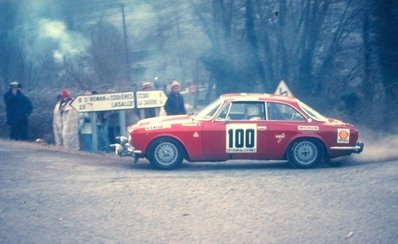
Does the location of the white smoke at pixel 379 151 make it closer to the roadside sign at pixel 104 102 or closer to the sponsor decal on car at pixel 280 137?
the sponsor decal on car at pixel 280 137

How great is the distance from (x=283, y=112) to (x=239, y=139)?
3.56ft

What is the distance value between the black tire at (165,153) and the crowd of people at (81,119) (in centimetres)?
352

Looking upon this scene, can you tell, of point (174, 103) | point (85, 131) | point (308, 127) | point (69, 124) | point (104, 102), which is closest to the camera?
point (308, 127)

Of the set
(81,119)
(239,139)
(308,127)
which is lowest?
(239,139)

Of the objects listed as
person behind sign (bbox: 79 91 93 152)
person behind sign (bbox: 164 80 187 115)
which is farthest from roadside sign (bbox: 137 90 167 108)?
person behind sign (bbox: 79 91 93 152)

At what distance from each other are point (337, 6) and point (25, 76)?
16386mm

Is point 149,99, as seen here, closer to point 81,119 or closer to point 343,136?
point 81,119

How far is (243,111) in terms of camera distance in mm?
10898

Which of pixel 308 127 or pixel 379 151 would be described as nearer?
pixel 308 127

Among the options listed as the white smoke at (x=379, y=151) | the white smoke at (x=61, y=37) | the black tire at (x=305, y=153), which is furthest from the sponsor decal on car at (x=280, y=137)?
the white smoke at (x=61, y=37)

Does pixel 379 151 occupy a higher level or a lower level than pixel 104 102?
lower

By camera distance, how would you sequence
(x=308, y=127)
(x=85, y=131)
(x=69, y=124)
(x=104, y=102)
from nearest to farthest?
1. (x=308, y=127)
2. (x=104, y=102)
3. (x=69, y=124)
4. (x=85, y=131)

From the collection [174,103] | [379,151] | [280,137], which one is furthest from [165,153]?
[379,151]

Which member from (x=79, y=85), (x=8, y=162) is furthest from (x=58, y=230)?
(x=79, y=85)
